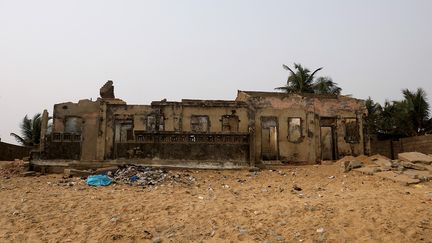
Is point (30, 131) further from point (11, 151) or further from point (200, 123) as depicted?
point (200, 123)

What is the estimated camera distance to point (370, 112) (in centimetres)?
3091

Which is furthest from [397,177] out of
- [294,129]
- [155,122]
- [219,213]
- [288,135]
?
[155,122]

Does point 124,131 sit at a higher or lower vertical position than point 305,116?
lower

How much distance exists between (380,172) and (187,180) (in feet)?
22.6

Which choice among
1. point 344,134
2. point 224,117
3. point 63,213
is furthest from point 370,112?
point 63,213

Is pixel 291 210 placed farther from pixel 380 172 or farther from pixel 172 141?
pixel 172 141

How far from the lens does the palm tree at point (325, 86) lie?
101 ft

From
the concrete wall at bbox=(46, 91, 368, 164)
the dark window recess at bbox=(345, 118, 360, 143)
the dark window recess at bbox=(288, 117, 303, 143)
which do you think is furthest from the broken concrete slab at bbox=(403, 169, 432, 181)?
the dark window recess at bbox=(345, 118, 360, 143)

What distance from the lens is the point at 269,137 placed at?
21.6 metres

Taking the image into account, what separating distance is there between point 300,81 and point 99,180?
21.0m

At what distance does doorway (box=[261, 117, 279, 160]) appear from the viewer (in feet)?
70.4

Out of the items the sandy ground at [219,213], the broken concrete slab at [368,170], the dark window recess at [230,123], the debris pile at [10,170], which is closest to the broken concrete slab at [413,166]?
the broken concrete slab at [368,170]

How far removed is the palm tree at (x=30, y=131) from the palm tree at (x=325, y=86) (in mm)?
23744

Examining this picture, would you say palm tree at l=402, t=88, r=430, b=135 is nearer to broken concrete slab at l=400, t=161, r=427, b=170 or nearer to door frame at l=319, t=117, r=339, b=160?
door frame at l=319, t=117, r=339, b=160
